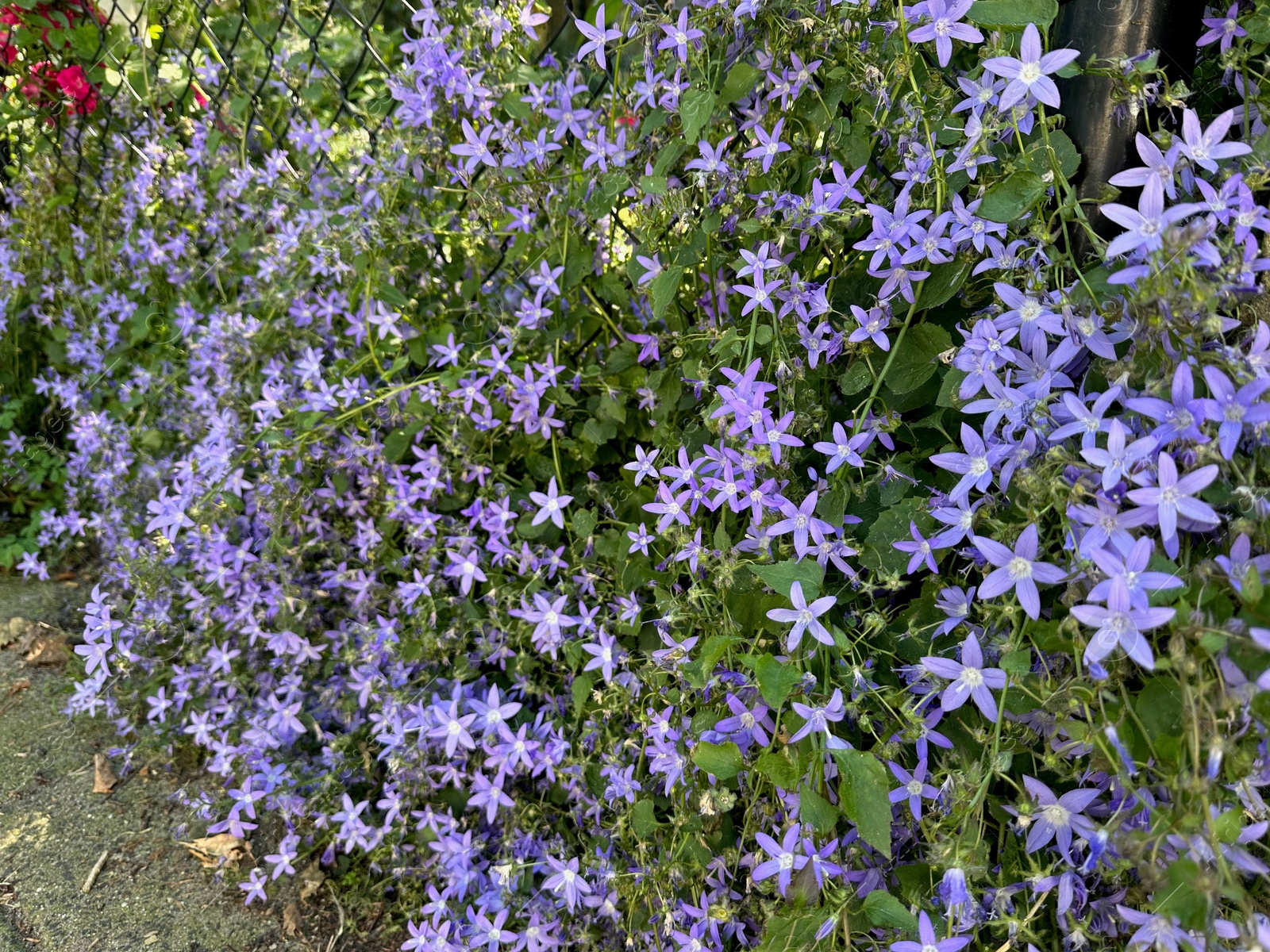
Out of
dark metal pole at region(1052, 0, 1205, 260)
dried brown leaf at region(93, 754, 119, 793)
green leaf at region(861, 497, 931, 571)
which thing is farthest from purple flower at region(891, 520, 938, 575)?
dried brown leaf at region(93, 754, 119, 793)

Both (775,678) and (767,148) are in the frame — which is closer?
(775,678)

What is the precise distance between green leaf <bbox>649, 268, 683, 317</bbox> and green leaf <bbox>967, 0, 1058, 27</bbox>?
53cm

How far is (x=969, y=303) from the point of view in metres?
1.17

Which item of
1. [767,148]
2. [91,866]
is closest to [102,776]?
[91,866]

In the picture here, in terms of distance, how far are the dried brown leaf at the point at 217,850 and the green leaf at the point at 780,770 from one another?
1.37 meters

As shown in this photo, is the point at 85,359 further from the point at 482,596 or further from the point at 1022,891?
the point at 1022,891

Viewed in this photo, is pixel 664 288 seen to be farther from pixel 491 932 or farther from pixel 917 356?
pixel 491 932

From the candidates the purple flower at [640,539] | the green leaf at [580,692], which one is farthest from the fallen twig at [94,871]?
the purple flower at [640,539]

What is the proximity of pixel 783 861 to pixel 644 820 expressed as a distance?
274 mm

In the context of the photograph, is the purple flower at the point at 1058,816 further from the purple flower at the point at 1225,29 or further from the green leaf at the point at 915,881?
the purple flower at the point at 1225,29

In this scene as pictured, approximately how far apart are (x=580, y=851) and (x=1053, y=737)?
3.24ft

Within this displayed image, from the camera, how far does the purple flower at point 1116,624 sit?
0.79m

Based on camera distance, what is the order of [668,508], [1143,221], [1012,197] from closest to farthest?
[1143,221] → [1012,197] → [668,508]

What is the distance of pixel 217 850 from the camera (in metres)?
1.89
